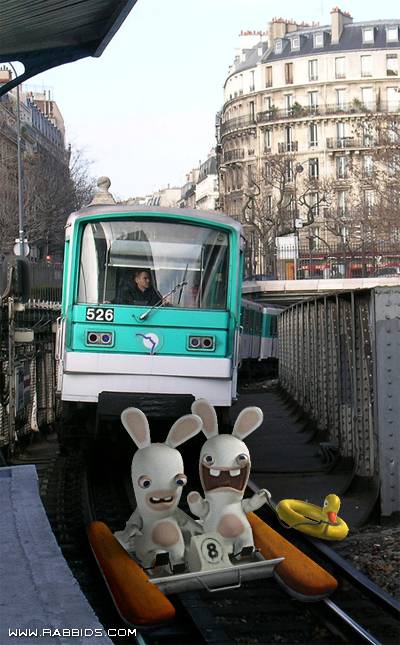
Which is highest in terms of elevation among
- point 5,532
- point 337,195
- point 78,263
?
point 337,195

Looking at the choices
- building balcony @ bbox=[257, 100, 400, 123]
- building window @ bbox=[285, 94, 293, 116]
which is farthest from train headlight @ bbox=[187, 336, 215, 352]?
building window @ bbox=[285, 94, 293, 116]

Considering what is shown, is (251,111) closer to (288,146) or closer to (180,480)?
(288,146)

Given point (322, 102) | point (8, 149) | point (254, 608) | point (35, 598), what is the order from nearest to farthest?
point (35, 598), point (254, 608), point (8, 149), point (322, 102)

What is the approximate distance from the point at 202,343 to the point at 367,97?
98.7 meters

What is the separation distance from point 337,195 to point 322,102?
12.0 meters

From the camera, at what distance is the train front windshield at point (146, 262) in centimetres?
1359

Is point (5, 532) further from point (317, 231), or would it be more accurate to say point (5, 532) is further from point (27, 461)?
point (317, 231)


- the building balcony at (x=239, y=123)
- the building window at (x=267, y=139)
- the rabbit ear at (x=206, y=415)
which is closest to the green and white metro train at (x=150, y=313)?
the rabbit ear at (x=206, y=415)

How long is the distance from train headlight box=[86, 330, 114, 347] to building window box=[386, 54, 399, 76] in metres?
97.9

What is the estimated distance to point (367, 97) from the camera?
10900 centimetres

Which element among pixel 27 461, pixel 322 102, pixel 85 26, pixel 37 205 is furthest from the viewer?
pixel 322 102

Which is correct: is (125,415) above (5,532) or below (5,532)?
above

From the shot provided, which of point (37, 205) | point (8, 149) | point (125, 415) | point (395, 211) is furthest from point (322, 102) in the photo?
point (125, 415)

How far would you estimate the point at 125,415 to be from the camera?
340 inches
